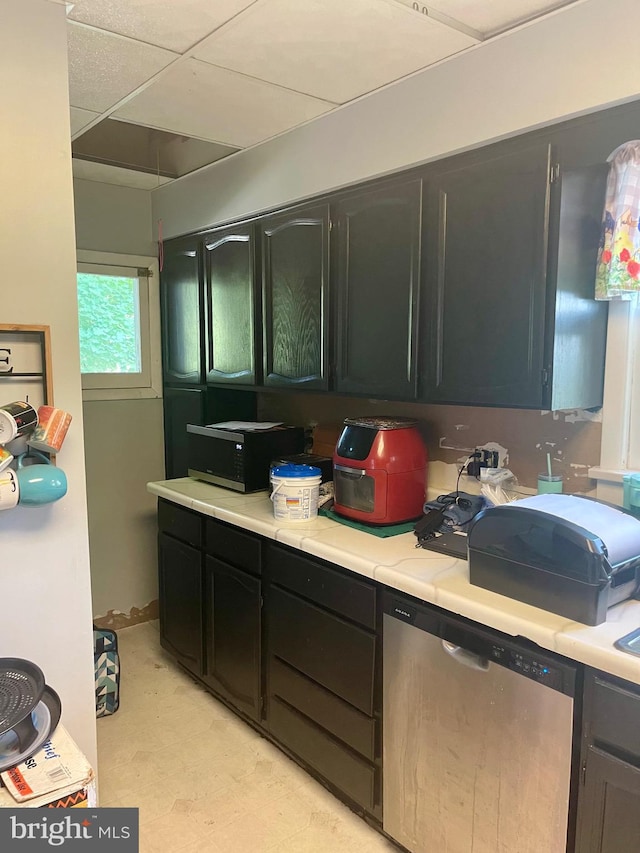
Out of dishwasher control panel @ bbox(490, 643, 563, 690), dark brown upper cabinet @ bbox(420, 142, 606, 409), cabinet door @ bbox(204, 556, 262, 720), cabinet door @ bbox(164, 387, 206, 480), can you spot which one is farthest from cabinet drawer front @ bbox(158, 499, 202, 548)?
dishwasher control panel @ bbox(490, 643, 563, 690)

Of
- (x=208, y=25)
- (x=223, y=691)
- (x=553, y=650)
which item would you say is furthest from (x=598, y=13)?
(x=223, y=691)

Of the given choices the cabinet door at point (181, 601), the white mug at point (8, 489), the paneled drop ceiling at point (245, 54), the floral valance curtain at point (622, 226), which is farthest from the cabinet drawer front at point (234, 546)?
the paneled drop ceiling at point (245, 54)

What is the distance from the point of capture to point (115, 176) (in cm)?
319

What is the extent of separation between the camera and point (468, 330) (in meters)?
1.98

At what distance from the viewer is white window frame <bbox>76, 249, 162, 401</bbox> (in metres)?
3.34

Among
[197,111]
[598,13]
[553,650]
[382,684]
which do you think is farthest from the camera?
[197,111]

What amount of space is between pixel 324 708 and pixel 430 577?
711 millimetres

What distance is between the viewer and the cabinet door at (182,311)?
319cm

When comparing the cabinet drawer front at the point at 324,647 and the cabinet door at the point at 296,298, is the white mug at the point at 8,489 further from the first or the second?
the cabinet door at the point at 296,298

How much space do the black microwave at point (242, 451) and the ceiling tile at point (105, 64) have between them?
135 cm

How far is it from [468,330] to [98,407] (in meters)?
2.15

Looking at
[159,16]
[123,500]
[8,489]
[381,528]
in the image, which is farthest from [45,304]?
[123,500]

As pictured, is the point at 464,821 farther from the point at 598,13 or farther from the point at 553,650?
the point at 598,13

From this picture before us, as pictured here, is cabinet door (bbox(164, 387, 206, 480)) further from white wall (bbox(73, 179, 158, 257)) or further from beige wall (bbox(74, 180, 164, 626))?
white wall (bbox(73, 179, 158, 257))
